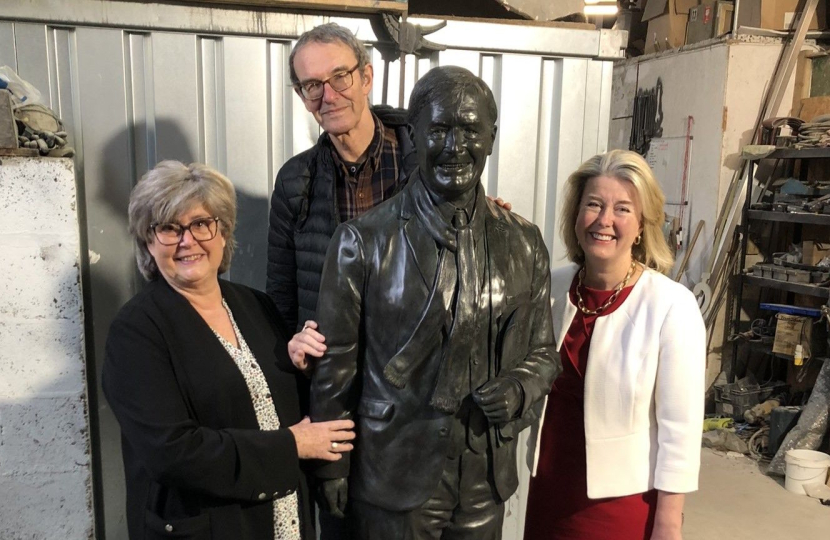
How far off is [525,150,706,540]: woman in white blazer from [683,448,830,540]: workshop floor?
6.38 feet

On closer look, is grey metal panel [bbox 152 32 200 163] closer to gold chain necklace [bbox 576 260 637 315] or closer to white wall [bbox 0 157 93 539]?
white wall [bbox 0 157 93 539]

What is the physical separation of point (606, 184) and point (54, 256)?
162cm

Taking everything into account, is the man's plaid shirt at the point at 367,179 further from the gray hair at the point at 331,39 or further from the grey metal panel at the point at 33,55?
the grey metal panel at the point at 33,55

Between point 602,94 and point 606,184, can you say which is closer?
point 606,184

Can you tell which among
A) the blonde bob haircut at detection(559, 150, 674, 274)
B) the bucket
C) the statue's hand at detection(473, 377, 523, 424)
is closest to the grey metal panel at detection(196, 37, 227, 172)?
the blonde bob haircut at detection(559, 150, 674, 274)

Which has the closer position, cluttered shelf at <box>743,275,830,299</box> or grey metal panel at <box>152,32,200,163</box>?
grey metal panel at <box>152,32,200,163</box>

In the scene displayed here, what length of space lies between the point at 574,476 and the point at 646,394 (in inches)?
11.1

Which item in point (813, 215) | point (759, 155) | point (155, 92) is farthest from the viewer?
point (759, 155)

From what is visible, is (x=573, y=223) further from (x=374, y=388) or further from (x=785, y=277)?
(x=785, y=277)

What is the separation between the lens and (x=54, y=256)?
198cm

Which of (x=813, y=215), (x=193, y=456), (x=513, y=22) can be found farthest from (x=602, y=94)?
(x=813, y=215)

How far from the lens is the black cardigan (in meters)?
1.29

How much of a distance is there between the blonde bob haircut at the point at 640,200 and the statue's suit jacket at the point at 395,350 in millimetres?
374

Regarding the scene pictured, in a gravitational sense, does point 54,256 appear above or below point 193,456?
above
